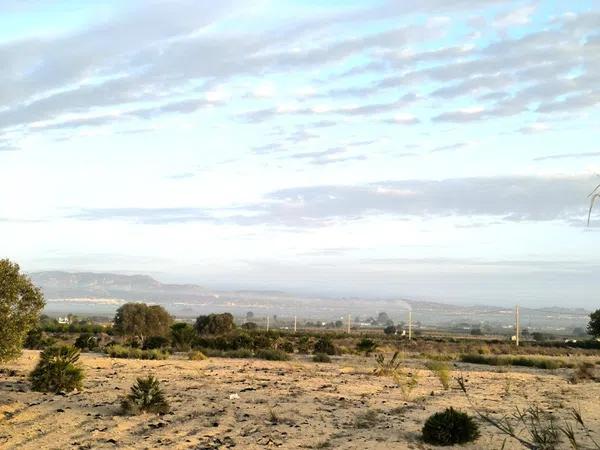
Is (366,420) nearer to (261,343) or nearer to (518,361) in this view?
(518,361)

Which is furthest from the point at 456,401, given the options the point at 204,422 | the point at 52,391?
the point at 52,391

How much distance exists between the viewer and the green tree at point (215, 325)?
54469mm

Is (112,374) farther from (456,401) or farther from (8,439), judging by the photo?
(456,401)

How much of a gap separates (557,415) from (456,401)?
2.96 m

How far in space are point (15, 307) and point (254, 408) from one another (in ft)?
20.1

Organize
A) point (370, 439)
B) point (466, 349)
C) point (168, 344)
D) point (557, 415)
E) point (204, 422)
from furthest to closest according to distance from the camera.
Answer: point (466, 349) → point (168, 344) → point (557, 415) → point (204, 422) → point (370, 439)

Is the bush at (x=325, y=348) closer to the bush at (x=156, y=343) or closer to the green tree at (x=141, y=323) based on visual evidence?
the bush at (x=156, y=343)

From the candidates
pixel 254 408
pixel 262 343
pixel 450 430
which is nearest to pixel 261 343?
pixel 262 343

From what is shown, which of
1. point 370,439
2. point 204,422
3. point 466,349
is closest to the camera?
point 370,439

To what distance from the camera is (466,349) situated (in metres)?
46.1

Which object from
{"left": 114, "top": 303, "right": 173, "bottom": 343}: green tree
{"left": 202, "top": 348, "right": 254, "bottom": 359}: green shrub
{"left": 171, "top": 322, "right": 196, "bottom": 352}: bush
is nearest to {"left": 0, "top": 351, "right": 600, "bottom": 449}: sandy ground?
{"left": 202, "top": 348, "right": 254, "bottom": 359}: green shrub

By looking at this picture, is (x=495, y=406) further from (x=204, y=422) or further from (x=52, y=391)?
(x=52, y=391)

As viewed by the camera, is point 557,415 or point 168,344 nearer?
point 557,415

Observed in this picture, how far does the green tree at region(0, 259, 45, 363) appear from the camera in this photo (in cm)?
1549
